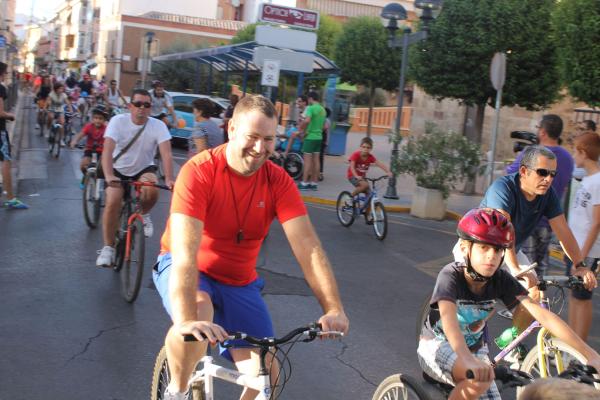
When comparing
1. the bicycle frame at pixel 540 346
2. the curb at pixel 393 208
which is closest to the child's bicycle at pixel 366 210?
the curb at pixel 393 208

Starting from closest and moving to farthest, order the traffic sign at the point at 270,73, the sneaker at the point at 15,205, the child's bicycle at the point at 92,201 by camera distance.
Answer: the child's bicycle at the point at 92,201 → the sneaker at the point at 15,205 → the traffic sign at the point at 270,73

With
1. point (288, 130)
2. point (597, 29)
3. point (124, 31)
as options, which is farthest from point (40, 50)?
point (597, 29)

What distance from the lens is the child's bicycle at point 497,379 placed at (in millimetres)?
3260

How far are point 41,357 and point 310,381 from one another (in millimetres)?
1826

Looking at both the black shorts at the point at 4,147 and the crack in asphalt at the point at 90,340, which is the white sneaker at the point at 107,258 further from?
the black shorts at the point at 4,147

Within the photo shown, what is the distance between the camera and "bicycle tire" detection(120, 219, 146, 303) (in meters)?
6.94

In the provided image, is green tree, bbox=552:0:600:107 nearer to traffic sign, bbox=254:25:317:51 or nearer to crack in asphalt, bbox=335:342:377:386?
traffic sign, bbox=254:25:317:51

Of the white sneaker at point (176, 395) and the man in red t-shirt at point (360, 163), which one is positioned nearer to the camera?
the white sneaker at point (176, 395)

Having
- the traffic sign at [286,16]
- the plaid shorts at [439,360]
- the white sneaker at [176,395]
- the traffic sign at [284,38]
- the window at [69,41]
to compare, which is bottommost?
the white sneaker at [176,395]

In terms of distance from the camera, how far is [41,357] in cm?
554

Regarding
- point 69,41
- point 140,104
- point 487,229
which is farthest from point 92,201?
point 69,41

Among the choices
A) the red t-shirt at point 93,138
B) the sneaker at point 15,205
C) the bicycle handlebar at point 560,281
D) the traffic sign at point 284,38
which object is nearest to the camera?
the bicycle handlebar at point 560,281

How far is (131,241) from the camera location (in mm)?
7230

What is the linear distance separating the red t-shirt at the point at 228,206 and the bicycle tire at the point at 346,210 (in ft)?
27.4
